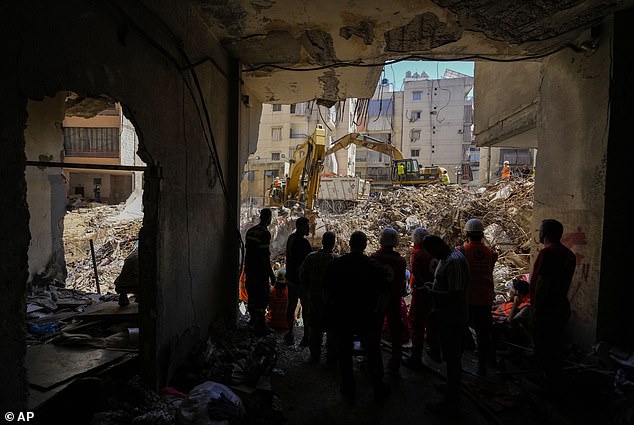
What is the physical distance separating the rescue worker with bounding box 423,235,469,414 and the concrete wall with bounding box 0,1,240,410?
95.5 inches

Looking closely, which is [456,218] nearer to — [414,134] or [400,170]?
[400,170]

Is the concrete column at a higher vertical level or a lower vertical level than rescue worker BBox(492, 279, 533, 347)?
higher

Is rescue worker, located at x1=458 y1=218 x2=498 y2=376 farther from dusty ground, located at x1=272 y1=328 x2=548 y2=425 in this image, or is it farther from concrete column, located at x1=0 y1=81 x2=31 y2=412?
concrete column, located at x1=0 y1=81 x2=31 y2=412

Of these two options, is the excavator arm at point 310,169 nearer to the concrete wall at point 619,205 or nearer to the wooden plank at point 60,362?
the concrete wall at point 619,205

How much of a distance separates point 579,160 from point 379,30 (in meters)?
2.83

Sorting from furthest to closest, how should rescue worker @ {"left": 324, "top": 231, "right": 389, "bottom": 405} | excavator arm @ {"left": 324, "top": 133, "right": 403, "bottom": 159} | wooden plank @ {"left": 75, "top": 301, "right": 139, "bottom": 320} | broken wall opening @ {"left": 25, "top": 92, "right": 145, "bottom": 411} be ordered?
excavator arm @ {"left": 324, "top": 133, "right": 403, "bottom": 159}
wooden plank @ {"left": 75, "top": 301, "right": 139, "bottom": 320}
rescue worker @ {"left": 324, "top": 231, "right": 389, "bottom": 405}
broken wall opening @ {"left": 25, "top": 92, "right": 145, "bottom": 411}

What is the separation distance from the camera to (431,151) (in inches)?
1628

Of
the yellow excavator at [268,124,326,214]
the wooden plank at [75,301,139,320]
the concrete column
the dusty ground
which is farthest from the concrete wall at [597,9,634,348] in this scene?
the yellow excavator at [268,124,326,214]

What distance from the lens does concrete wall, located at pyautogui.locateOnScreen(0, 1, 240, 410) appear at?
1.64m

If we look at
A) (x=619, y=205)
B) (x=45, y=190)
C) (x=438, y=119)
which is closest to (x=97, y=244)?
(x=45, y=190)

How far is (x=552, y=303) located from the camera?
311 centimetres

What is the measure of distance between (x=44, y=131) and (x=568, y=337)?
820 centimetres

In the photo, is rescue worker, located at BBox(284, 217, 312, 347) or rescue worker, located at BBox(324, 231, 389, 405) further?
rescue worker, located at BBox(284, 217, 312, 347)

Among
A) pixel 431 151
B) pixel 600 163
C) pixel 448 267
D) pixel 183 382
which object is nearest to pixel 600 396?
pixel 448 267
